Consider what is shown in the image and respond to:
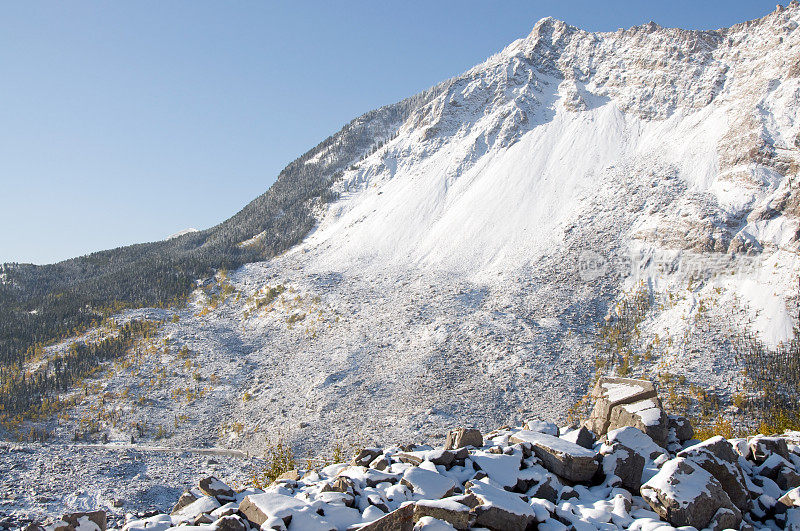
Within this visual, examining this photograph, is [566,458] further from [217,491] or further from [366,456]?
[217,491]

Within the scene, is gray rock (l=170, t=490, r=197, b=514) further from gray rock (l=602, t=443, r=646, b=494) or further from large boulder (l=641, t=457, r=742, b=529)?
large boulder (l=641, t=457, r=742, b=529)

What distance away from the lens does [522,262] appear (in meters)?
75.9

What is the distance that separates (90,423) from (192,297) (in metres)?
38.2

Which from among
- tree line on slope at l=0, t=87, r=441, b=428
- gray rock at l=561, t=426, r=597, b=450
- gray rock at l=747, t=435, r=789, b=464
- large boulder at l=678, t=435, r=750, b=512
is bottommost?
gray rock at l=747, t=435, r=789, b=464

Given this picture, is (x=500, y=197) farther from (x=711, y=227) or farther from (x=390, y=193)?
(x=711, y=227)

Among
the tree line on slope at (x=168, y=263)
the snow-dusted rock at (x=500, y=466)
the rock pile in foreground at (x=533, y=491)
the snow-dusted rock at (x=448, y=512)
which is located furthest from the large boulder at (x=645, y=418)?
the tree line on slope at (x=168, y=263)

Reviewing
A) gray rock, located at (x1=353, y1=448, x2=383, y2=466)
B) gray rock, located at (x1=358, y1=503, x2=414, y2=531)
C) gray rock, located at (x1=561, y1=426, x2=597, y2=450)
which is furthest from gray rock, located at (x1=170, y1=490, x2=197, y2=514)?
gray rock, located at (x1=561, y1=426, x2=597, y2=450)

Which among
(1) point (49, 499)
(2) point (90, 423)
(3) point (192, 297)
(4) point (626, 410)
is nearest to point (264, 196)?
(3) point (192, 297)

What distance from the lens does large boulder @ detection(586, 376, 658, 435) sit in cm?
2242

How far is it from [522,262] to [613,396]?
5394 cm

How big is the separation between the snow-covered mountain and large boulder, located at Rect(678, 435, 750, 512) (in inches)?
1203

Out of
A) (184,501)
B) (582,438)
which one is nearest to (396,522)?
(184,501)

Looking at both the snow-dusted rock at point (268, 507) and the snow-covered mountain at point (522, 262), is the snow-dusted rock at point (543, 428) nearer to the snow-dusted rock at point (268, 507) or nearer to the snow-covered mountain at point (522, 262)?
the snow-dusted rock at point (268, 507)

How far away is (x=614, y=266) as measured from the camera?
70875 millimetres
